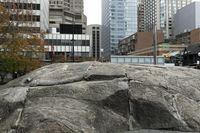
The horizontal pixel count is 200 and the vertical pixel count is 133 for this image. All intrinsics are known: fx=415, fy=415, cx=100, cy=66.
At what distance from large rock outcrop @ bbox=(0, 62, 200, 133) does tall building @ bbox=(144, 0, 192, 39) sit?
138 feet

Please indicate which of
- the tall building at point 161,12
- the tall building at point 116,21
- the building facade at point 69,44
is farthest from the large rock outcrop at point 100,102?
the tall building at point 116,21

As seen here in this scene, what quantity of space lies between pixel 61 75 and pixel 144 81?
198cm

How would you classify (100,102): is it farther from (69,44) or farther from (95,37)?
(95,37)

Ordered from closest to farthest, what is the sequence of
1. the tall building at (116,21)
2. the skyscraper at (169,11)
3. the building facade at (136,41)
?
the skyscraper at (169,11), the tall building at (116,21), the building facade at (136,41)

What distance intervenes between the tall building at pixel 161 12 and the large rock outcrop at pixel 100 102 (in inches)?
1662

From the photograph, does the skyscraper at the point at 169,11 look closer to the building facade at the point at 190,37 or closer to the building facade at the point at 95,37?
the building facade at the point at 190,37

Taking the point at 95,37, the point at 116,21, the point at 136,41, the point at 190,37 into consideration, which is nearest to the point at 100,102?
the point at 190,37

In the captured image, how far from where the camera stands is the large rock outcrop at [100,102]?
8.33 m

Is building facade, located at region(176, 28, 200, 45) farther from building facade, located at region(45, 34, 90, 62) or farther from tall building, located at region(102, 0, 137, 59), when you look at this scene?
building facade, located at region(45, 34, 90, 62)

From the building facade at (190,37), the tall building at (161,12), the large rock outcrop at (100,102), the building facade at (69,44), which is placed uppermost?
the tall building at (161,12)

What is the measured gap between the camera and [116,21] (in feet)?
406

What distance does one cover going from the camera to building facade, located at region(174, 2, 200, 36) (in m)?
128

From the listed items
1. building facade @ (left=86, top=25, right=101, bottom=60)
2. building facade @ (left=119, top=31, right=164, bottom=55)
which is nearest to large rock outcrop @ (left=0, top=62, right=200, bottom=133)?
building facade @ (left=119, top=31, right=164, bottom=55)

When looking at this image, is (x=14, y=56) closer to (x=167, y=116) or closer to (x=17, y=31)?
(x=17, y=31)
